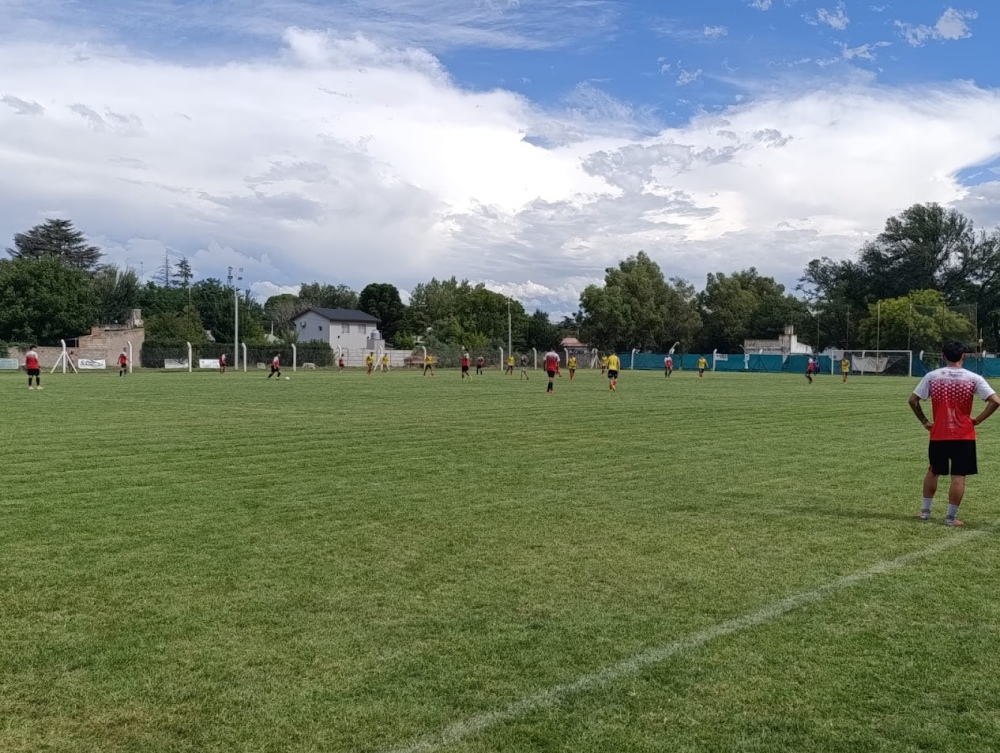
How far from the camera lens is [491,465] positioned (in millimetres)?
11844

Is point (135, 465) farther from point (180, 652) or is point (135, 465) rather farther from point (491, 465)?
point (180, 652)

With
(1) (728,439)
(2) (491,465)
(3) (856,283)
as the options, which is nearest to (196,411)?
(2) (491,465)

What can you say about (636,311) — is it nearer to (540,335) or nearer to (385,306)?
(540,335)

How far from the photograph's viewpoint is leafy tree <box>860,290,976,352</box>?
67.2m

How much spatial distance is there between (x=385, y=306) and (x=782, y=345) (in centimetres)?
5308

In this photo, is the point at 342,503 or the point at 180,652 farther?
the point at 342,503

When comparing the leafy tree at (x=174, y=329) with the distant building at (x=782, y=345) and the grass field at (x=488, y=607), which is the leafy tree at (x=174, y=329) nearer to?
the distant building at (x=782, y=345)

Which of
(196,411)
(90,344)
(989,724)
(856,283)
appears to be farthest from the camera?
(856,283)

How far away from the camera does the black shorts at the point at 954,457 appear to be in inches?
325

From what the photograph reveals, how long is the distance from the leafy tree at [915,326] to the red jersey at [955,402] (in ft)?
205

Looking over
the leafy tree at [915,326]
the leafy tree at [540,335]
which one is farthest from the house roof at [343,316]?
the leafy tree at [915,326]

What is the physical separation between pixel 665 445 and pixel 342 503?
7.07 metres

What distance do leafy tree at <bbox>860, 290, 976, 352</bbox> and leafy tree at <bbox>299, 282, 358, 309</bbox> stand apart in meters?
82.5

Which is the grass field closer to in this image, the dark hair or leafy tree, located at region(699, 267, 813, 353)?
the dark hair
